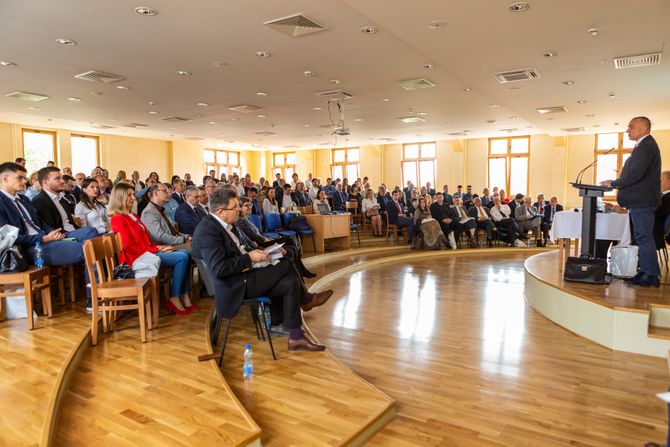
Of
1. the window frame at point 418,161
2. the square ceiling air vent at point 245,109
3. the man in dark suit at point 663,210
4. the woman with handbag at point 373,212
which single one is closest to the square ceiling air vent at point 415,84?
the woman with handbag at point 373,212

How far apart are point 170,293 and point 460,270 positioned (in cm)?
484

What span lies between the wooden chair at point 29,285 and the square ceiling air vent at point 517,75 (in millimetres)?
6895

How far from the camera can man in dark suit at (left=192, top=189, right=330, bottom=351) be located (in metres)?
3.10

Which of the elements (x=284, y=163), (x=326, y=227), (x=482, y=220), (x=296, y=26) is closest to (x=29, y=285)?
(x=296, y=26)

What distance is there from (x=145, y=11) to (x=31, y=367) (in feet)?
12.5

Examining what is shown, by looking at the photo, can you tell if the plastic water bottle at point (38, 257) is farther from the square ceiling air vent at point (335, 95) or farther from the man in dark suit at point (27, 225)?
the square ceiling air vent at point (335, 95)

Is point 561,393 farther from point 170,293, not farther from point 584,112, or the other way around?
point 584,112

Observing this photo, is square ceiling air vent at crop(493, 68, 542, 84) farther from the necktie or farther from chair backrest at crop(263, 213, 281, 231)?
the necktie

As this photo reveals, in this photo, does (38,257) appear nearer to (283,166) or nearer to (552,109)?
Result: (552,109)

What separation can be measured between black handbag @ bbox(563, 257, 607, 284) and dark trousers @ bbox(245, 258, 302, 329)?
3061 mm

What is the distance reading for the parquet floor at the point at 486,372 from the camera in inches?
95.5

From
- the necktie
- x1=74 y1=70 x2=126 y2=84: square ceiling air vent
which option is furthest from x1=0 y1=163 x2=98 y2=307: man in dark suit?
x1=74 y1=70 x2=126 y2=84: square ceiling air vent

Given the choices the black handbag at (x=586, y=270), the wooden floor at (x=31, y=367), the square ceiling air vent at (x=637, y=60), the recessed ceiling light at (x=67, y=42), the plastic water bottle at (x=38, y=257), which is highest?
the square ceiling air vent at (x=637, y=60)

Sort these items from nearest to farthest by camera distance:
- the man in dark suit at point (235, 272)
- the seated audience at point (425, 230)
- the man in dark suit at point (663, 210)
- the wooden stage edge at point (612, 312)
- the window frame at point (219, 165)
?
the man in dark suit at point (235, 272) < the wooden stage edge at point (612, 312) < the man in dark suit at point (663, 210) < the seated audience at point (425, 230) < the window frame at point (219, 165)
